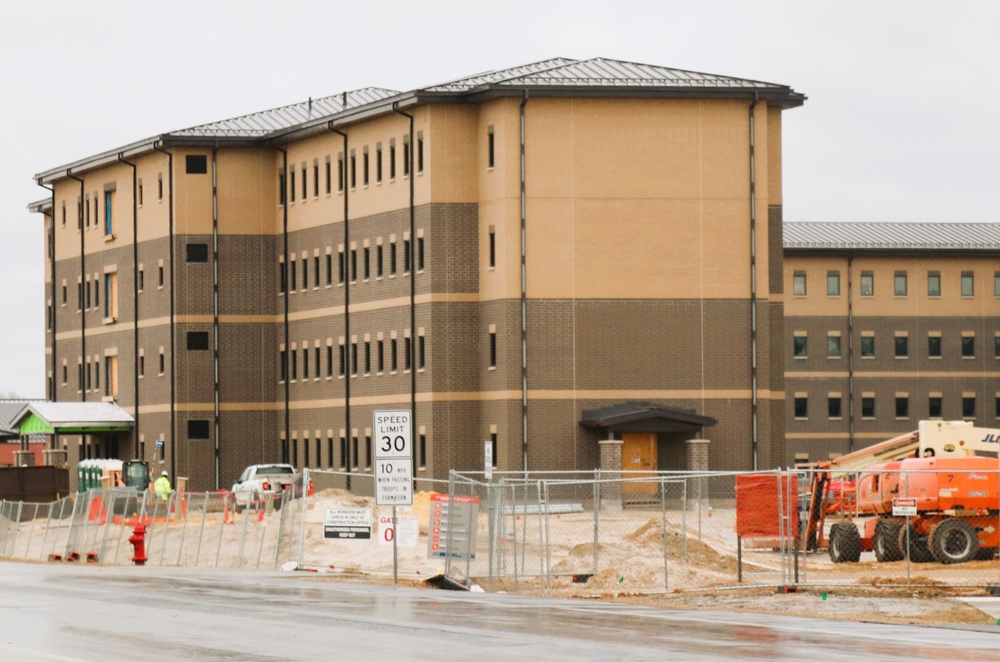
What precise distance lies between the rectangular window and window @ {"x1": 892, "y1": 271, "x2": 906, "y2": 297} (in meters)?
3.93

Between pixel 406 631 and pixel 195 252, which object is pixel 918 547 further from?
pixel 195 252

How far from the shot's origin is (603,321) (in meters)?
74.2

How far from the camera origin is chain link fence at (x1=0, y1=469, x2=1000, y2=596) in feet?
113

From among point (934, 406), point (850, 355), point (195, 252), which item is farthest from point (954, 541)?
point (934, 406)

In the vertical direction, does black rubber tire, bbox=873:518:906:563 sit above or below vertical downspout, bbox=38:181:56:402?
below

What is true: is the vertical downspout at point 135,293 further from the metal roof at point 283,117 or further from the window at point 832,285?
the window at point 832,285

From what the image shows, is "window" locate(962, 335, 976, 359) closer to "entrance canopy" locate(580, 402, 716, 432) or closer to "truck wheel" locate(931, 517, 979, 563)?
"entrance canopy" locate(580, 402, 716, 432)

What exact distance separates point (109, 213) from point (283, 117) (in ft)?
32.2

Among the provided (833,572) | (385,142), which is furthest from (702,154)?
(833,572)

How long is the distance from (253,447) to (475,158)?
62.7 ft

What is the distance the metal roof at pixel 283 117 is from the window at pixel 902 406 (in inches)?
1372

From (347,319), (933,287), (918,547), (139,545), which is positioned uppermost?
(933,287)

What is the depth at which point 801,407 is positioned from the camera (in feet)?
369

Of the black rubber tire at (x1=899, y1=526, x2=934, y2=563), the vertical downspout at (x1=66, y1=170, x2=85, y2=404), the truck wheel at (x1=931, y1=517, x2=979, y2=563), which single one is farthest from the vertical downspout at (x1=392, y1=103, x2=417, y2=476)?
the truck wheel at (x1=931, y1=517, x2=979, y2=563)
